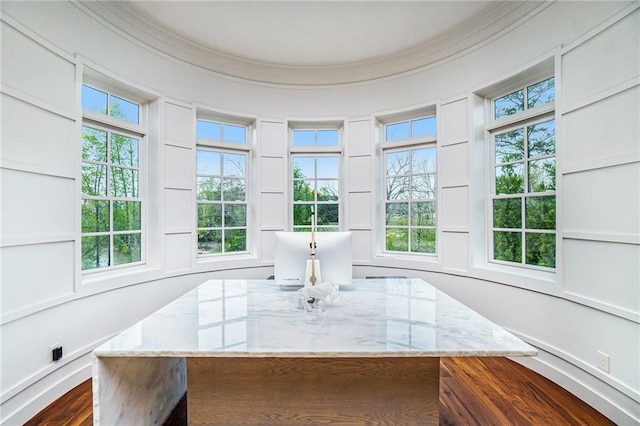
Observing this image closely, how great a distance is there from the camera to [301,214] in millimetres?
3740

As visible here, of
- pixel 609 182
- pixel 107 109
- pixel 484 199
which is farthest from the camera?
pixel 484 199

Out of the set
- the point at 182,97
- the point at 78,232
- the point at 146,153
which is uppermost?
the point at 182,97

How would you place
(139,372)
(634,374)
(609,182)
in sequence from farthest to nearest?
1. (609,182)
2. (634,374)
3. (139,372)

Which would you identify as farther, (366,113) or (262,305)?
(366,113)

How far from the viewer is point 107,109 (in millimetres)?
2576

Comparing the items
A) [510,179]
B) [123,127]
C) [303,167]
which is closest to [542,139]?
[510,179]

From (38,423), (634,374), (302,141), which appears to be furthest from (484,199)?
(38,423)

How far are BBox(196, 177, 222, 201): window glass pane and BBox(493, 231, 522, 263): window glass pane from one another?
2.99 metres

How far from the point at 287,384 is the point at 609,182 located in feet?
7.35

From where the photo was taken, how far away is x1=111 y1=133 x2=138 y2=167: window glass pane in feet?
8.73

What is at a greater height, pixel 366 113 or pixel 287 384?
pixel 366 113

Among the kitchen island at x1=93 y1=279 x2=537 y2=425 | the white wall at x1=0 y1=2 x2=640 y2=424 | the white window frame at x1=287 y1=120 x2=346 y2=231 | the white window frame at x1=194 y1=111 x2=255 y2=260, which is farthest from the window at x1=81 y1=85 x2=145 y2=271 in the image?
the white window frame at x1=287 y1=120 x2=346 y2=231

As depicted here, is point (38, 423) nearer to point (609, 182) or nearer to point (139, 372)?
point (139, 372)

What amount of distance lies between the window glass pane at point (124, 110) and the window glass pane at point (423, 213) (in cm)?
305
